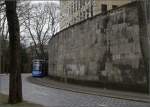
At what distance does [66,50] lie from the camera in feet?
133

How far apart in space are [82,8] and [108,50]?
42.6 metres

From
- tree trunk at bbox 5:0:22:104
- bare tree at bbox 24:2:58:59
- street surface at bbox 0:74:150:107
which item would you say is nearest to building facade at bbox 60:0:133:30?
bare tree at bbox 24:2:58:59

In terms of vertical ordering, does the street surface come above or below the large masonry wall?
below

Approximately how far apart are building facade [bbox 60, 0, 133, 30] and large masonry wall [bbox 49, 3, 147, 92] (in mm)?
14789

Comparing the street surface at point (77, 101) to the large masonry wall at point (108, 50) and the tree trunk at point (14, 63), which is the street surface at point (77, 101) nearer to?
the tree trunk at point (14, 63)

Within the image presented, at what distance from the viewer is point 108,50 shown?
29781 millimetres

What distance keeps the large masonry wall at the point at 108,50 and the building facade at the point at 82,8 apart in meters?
14.8

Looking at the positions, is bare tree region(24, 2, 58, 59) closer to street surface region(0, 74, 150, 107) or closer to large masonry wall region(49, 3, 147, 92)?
large masonry wall region(49, 3, 147, 92)

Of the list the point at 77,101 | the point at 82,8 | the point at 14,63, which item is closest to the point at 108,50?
the point at 77,101

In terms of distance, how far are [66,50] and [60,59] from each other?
3.20 metres

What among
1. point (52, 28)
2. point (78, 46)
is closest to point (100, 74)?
point (78, 46)

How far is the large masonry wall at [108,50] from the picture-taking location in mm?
25984

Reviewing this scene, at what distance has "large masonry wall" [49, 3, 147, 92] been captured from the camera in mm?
25984

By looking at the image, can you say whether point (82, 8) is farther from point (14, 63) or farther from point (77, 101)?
point (14, 63)
